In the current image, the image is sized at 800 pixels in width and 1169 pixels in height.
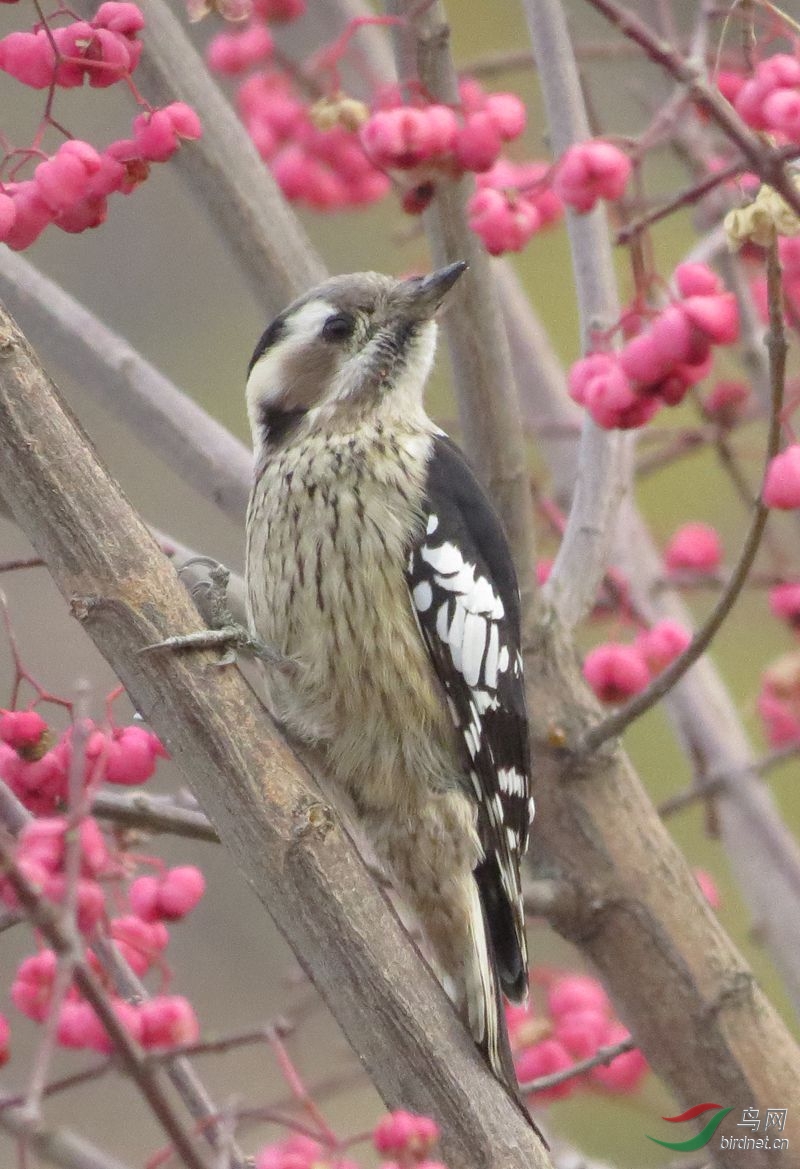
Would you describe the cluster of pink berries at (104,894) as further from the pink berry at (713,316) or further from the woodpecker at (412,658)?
the pink berry at (713,316)

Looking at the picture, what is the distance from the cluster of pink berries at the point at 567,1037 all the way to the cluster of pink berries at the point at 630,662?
506 millimetres

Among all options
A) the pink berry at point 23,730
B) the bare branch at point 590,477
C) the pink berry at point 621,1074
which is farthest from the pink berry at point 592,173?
the pink berry at point 621,1074

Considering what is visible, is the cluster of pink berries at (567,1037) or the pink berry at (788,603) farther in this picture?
the pink berry at (788,603)

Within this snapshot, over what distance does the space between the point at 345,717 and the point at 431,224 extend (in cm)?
78

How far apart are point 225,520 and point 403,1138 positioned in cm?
485

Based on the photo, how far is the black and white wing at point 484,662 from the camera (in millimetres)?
2422

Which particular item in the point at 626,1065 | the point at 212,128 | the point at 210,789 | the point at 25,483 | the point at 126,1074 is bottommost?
the point at 626,1065

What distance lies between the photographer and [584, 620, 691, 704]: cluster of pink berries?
107 inches

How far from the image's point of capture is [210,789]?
176 cm

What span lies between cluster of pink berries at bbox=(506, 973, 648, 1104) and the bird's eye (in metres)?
1.19

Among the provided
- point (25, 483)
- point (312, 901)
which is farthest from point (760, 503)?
point (25, 483)

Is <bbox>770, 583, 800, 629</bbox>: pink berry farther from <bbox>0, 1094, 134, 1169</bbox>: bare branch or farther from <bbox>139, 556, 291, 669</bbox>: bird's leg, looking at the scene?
<bbox>0, 1094, 134, 1169</bbox>: bare branch

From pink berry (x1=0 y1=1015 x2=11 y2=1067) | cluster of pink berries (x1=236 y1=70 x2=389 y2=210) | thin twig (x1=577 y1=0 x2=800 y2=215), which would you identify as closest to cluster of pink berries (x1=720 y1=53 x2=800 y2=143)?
thin twig (x1=577 y1=0 x2=800 y2=215)

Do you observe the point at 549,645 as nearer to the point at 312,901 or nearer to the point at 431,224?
the point at 431,224
